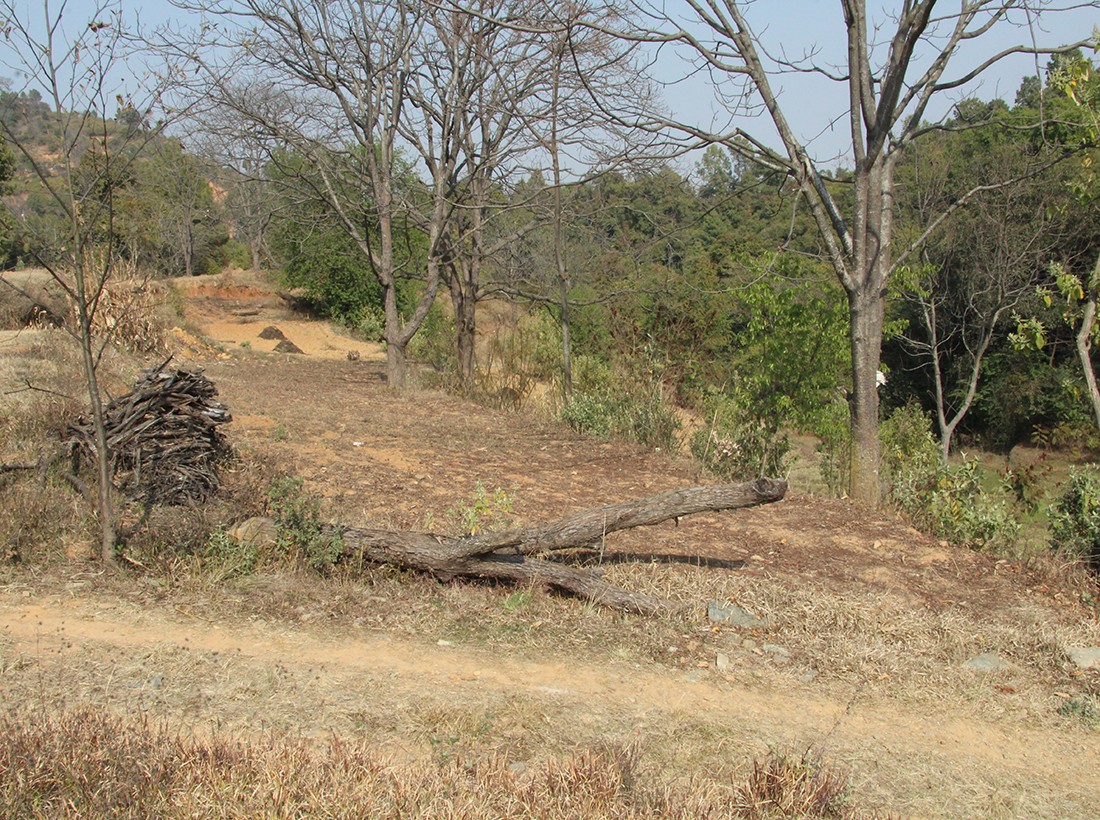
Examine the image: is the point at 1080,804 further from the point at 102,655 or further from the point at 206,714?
the point at 102,655

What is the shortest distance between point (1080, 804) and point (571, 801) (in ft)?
7.29

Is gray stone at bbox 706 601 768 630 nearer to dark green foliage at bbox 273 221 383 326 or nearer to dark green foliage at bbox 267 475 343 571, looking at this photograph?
dark green foliage at bbox 267 475 343 571

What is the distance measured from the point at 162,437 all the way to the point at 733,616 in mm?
3976

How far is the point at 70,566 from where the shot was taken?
213 inches

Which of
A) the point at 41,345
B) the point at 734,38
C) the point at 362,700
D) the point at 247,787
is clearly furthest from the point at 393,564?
the point at 41,345

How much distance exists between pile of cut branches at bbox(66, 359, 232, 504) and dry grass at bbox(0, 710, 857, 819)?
9.22 ft

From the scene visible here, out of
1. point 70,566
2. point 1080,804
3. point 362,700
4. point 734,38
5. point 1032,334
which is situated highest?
point 734,38

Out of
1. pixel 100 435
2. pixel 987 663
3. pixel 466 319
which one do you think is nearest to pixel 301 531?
pixel 100 435

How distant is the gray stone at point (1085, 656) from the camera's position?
5.09m

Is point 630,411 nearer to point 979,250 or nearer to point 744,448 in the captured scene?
point 744,448

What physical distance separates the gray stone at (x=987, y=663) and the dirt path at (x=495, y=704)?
21.5 inches

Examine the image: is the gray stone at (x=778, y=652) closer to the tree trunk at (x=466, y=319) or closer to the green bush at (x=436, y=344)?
the tree trunk at (x=466, y=319)

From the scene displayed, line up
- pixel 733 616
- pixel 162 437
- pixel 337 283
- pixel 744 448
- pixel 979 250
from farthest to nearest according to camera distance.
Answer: pixel 337 283 → pixel 979 250 → pixel 744 448 → pixel 162 437 → pixel 733 616

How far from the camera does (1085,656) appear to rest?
516 centimetres
